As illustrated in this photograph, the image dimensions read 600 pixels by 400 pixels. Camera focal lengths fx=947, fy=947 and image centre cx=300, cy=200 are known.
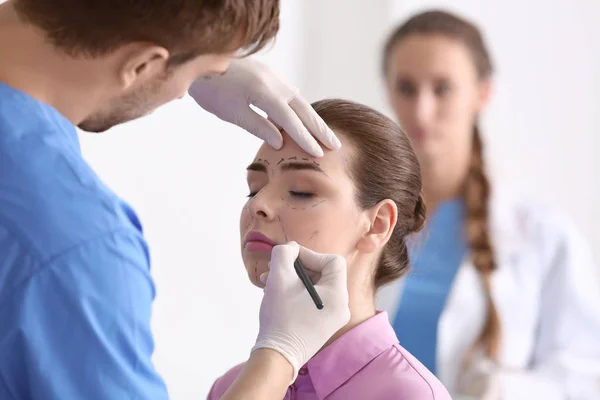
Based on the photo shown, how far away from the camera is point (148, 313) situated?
3.65ft

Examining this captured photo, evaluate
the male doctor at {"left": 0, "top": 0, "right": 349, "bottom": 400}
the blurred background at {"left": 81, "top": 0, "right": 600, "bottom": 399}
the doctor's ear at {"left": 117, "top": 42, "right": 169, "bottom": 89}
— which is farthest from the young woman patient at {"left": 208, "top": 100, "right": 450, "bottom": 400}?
the blurred background at {"left": 81, "top": 0, "right": 600, "bottom": 399}

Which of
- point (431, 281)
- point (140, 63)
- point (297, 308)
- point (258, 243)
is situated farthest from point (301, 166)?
point (431, 281)

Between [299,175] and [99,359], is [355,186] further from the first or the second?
[99,359]

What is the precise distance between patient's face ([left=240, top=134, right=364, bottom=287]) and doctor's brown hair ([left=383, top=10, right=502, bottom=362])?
3.27 ft

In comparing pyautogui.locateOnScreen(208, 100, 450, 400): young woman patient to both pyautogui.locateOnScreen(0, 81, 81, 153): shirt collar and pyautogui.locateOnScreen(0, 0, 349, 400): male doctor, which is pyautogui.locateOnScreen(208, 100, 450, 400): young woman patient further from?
pyautogui.locateOnScreen(0, 81, 81, 153): shirt collar

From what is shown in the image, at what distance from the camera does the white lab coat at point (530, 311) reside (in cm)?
227

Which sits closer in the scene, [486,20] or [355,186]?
[355,186]

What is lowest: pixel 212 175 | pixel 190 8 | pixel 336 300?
pixel 212 175

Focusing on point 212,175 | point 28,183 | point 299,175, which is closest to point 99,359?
point 28,183

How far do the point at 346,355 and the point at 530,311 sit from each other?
45.0 inches

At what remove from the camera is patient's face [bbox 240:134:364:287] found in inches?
53.9

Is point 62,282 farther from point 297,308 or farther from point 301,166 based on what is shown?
point 301,166

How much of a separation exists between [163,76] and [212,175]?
1.40m

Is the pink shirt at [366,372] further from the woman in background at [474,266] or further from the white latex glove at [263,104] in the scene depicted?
the woman in background at [474,266]
